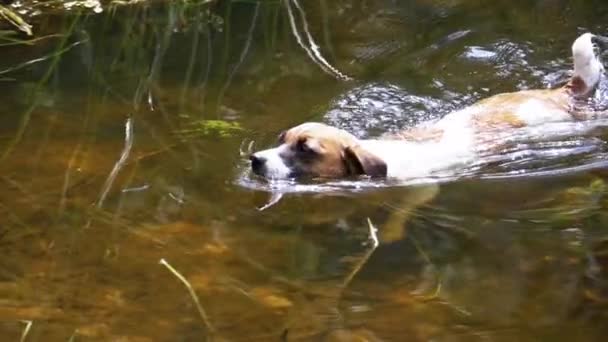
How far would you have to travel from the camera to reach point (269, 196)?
14.7 feet

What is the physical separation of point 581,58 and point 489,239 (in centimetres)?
240

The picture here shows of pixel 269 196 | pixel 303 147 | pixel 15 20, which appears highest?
pixel 15 20

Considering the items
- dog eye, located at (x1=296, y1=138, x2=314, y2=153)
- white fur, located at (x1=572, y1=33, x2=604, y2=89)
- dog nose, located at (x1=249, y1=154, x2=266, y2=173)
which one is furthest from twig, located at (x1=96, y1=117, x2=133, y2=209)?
white fur, located at (x1=572, y1=33, x2=604, y2=89)

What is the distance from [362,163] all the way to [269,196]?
0.62 metres

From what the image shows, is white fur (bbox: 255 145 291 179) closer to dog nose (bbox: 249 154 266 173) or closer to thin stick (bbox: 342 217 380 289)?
dog nose (bbox: 249 154 266 173)

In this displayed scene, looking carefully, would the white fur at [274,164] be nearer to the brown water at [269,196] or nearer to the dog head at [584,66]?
the brown water at [269,196]

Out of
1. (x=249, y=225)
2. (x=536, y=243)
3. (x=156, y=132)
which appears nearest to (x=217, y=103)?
(x=156, y=132)

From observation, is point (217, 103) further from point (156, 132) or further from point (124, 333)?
point (124, 333)

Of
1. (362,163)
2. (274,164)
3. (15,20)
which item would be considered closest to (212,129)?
(274,164)

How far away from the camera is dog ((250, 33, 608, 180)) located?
4.88 metres

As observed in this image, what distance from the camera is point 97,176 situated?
451 cm

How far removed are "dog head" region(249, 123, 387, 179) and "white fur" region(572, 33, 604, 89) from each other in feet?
5.22

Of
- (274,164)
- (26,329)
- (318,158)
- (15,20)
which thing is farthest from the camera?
(15,20)

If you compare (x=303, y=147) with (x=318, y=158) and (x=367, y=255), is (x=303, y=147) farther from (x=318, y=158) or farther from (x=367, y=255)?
(x=367, y=255)
